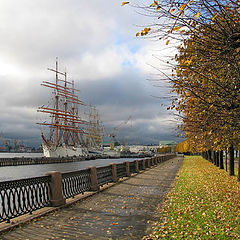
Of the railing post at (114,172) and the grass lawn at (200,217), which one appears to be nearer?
the grass lawn at (200,217)

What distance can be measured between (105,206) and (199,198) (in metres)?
4.27

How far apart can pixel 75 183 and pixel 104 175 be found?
4.32 m

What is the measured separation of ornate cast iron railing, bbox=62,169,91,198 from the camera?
1131 cm

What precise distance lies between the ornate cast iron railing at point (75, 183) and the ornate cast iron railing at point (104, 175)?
1.66m

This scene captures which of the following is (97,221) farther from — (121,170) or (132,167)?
(132,167)

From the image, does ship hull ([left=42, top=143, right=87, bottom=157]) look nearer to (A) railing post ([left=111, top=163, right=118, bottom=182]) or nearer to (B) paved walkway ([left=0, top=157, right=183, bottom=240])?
(A) railing post ([left=111, top=163, right=118, bottom=182])

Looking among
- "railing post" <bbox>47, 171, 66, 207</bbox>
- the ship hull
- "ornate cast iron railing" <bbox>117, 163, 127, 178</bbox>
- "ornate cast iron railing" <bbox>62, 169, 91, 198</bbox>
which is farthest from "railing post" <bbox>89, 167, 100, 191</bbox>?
the ship hull

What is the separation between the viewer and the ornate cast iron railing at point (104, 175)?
50.6 feet

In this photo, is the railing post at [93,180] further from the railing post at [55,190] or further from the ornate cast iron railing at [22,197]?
the ornate cast iron railing at [22,197]

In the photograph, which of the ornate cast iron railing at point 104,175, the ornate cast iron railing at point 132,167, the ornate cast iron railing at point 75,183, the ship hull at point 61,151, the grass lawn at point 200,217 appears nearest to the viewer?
the grass lawn at point 200,217

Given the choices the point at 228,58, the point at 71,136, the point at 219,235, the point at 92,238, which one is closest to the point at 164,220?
the point at 219,235

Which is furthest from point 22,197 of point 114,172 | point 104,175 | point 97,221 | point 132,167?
point 132,167

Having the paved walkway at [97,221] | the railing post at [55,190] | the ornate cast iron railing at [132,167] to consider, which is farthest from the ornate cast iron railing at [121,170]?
the railing post at [55,190]

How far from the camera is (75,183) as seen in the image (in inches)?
479
